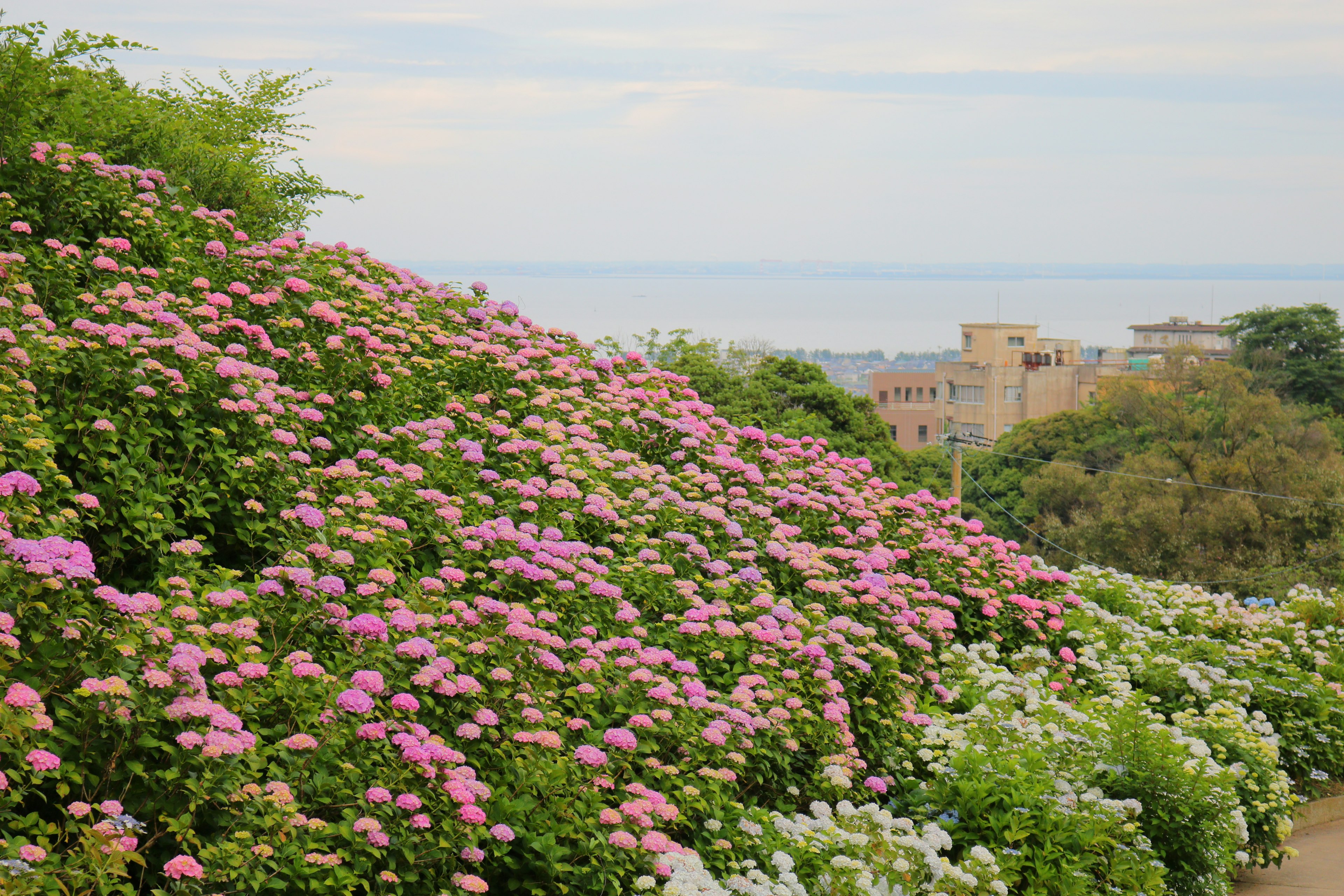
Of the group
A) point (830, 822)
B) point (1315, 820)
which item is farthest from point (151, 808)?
point (1315, 820)

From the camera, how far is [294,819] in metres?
3.30

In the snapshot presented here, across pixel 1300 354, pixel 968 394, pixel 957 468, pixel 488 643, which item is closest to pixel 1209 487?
pixel 957 468

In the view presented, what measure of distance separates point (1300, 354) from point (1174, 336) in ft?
246

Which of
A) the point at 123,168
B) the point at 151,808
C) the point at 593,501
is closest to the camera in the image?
the point at 151,808

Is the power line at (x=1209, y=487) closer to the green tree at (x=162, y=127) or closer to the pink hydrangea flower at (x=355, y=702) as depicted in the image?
the green tree at (x=162, y=127)

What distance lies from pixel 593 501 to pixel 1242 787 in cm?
428

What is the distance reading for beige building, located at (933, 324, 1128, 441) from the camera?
80.4m

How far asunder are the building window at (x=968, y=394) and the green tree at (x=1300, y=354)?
29.3 metres

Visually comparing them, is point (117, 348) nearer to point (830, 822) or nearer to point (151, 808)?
point (151, 808)

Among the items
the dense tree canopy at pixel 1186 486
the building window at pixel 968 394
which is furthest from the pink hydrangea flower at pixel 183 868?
the building window at pixel 968 394

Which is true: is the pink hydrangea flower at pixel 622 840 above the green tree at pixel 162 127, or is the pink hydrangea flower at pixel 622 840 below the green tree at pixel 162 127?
below

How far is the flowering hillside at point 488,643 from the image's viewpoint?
3400 mm

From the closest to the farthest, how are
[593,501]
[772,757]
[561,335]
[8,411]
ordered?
[8,411], [772,757], [593,501], [561,335]

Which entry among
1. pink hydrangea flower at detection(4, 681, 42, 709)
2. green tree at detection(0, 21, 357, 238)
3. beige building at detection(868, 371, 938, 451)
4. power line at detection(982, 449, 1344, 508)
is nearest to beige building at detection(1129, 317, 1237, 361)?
beige building at detection(868, 371, 938, 451)
